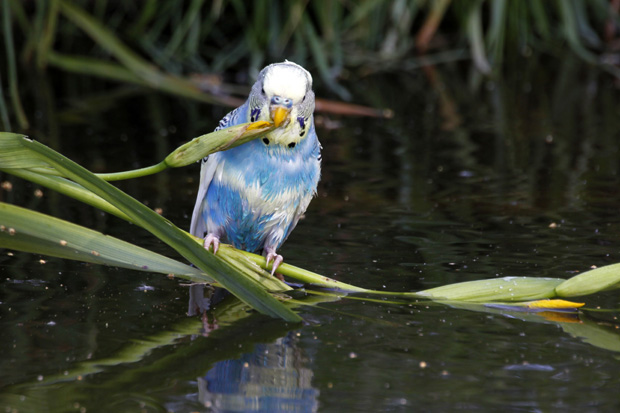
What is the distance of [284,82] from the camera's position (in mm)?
1959

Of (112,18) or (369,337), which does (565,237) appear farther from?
(112,18)

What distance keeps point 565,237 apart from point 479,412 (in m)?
1.10

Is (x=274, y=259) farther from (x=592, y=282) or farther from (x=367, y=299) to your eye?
(x=592, y=282)

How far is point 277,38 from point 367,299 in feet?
9.92

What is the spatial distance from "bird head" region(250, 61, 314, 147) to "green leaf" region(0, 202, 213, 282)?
39cm

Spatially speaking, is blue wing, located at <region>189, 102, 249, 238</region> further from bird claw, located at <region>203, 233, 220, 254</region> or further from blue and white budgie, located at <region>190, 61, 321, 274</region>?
bird claw, located at <region>203, 233, 220, 254</region>

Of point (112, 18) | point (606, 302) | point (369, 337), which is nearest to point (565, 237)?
point (606, 302)

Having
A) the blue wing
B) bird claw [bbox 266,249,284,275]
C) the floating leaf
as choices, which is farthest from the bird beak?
the floating leaf

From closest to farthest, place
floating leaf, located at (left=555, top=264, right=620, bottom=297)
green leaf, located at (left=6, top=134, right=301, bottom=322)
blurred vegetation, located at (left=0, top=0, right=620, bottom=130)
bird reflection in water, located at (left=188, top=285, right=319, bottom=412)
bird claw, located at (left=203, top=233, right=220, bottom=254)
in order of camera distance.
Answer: bird reflection in water, located at (left=188, top=285, right=319, bottom=412) → green leaf, located at (left=6, top=134, right=301, bottom=322) → floating leaf, located at (left=555, top=264, right=620, bottom=297) → bird claw, located at (left=203, top=233, right=220, bottom=254) → blurred vegetation, located at (left=0, top=0, right=620, bottom=130)

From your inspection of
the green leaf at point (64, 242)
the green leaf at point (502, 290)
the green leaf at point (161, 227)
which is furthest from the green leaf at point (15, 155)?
the green leaf at point (502, 290)

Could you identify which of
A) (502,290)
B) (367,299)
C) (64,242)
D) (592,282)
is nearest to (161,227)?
(64,242)

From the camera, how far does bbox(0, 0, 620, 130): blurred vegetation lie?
171 inches

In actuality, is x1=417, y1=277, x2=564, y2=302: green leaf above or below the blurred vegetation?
below

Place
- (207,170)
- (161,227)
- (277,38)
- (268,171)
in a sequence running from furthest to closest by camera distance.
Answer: (277,38), (207,170), (268,171), (161,227)
